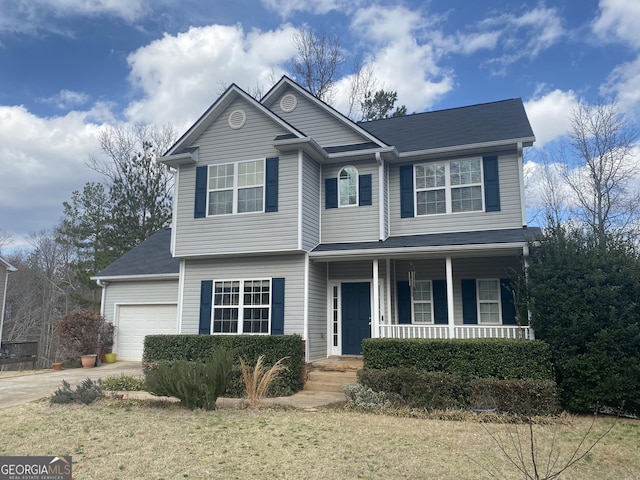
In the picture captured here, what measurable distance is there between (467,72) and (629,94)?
23.9 feet

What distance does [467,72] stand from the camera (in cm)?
1778

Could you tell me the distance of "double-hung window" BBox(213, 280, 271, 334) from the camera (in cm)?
1185

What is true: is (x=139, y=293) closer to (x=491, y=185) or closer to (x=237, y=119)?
(x=237, y=119)

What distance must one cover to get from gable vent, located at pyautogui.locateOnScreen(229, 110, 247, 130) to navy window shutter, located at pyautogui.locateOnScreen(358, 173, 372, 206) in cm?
358

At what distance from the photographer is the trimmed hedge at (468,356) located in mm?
8719

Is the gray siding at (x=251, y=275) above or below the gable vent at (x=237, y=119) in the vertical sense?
below

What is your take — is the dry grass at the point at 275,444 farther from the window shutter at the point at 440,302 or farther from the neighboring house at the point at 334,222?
Answer: the window shutter at the point at 440,302

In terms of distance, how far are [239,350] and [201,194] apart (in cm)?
445

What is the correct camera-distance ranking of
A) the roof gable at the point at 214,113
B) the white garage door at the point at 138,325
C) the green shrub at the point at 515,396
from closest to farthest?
the green shrub at the point at 515,396 → the roof gable at the point at 214,113 → the white garage door at the point at 138,325

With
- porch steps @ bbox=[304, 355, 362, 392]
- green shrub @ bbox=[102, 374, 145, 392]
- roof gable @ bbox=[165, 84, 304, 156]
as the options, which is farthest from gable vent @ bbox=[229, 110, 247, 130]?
green shrub @ bbox=[102, 374, 145, 392]

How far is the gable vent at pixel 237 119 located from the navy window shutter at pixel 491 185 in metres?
6.56

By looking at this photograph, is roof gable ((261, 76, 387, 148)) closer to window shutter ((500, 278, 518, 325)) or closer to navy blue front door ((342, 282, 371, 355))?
navy blue front door ((342, 282, 371, 355))

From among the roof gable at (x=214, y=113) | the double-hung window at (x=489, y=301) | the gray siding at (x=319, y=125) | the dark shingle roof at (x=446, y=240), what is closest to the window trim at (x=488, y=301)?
the double-hung window at (x=489, y=301)

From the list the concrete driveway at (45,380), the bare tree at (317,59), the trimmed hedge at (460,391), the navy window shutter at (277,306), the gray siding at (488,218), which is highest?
the bare tree at (317,59)
